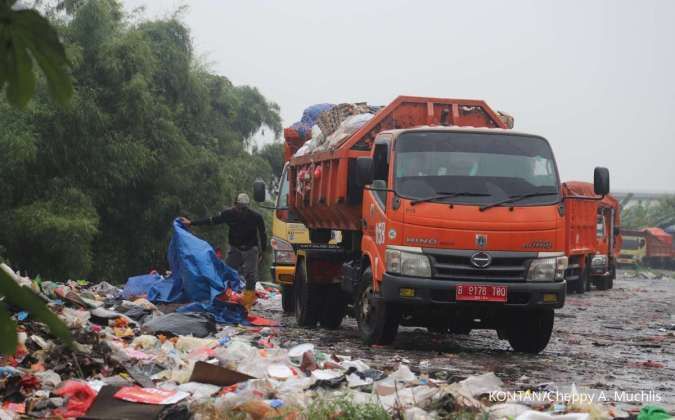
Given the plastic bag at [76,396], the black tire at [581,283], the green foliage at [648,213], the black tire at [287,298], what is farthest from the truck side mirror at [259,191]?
the green foliage at [648,213]

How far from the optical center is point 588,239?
28734 mm

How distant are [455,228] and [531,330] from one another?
1.82 m

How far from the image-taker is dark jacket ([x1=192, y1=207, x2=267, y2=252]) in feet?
49.5

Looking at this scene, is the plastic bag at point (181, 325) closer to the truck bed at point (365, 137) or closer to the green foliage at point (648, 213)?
the truck bed at point (365, 137)

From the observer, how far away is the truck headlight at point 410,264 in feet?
33.2

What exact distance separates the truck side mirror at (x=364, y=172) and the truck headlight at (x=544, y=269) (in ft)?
6.17

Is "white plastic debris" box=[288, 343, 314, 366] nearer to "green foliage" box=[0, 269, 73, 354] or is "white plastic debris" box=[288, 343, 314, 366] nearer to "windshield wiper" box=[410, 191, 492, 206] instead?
"windshield wiper" box=[410, 191, 492, 206]

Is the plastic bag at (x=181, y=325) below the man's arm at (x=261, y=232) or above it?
below

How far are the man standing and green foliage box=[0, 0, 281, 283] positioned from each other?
7296mm

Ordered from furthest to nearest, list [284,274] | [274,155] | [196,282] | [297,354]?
[274,155] < [284,274] < [196,282] < [297,354]

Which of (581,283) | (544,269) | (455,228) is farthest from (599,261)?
(455,228)

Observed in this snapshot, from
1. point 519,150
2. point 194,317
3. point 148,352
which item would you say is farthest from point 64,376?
point 519,150

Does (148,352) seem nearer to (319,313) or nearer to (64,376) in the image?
(64,376)

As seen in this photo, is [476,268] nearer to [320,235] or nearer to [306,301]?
[306,301]
